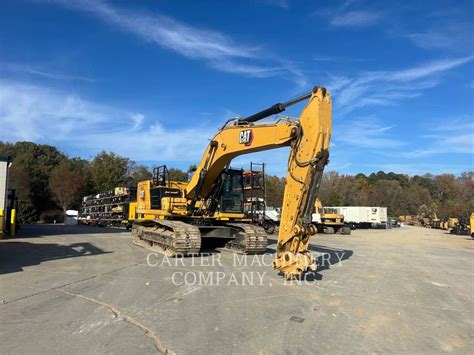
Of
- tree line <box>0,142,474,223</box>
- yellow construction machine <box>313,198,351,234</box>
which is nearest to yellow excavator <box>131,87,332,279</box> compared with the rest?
yellow construction machine <box>313,198,351,234</box>

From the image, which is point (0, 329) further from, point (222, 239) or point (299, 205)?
point (222, 239)

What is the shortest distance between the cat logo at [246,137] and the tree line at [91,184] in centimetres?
3987

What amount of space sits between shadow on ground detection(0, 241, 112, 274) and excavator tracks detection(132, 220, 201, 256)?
Answer: 1896 mm

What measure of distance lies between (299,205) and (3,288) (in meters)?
6.51

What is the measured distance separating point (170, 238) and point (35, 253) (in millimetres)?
4731

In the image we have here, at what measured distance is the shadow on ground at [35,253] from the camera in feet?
37.3

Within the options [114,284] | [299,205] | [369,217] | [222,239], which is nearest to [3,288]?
[114,284]

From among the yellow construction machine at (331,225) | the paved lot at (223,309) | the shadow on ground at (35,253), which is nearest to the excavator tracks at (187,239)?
the paved lot at (223,309)

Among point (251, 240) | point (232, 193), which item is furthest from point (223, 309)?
point (232, 193)

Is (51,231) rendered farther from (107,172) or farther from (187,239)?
(107,172)

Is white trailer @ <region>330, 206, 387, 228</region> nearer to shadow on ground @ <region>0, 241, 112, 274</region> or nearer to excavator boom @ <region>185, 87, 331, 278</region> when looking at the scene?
shadow on ground @ <region>0, 241, 112, 274</region>

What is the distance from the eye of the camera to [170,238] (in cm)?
1351

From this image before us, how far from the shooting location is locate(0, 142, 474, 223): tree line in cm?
5753

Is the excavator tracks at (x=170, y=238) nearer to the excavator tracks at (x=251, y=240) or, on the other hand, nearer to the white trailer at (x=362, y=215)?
the excavator tracks at (x=251, y=240)
